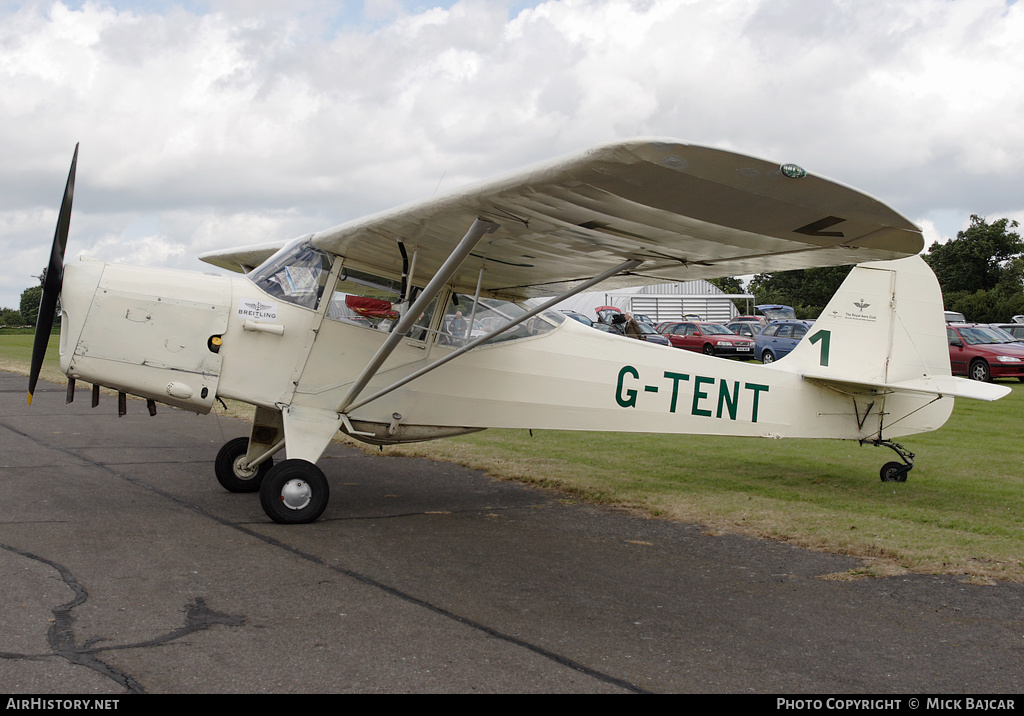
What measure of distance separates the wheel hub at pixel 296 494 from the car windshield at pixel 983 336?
73.0 feet

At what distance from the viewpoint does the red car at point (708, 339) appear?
112ft

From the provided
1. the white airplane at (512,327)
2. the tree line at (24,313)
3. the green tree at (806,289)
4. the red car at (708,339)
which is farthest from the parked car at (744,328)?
the tree line at (24,313)

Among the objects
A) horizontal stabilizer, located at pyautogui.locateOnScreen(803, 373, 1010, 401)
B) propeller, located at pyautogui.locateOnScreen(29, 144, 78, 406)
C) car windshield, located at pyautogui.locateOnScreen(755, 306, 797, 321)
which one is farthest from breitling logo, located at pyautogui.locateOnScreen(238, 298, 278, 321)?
car windshield, located at pyautogui.locateOnScreen(755, 306, 797, 321)

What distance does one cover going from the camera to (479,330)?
7879mm

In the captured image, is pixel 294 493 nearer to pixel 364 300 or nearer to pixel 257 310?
pixel 257 310

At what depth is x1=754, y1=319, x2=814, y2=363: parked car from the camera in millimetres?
30406

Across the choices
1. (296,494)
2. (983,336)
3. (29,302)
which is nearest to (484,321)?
(296,494)

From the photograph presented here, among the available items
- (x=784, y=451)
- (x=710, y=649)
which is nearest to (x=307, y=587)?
(x=710, y=649)

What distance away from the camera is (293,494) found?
6625mm

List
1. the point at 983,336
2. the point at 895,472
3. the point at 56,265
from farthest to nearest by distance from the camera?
the point at 983,336 < the point at 895,472 < the point at 56,265

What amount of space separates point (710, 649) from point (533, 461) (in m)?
6.13

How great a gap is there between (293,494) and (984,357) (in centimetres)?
2168
